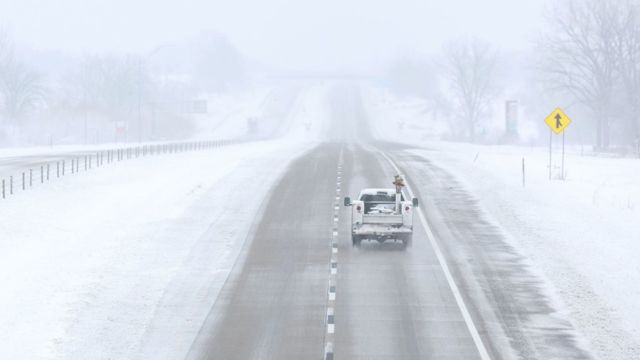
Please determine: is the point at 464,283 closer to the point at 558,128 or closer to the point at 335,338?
the point at 335,338

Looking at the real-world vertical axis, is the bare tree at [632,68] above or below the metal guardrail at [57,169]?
above

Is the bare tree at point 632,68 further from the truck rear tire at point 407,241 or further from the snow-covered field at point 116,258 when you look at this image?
the truck rear tire at point 407,241

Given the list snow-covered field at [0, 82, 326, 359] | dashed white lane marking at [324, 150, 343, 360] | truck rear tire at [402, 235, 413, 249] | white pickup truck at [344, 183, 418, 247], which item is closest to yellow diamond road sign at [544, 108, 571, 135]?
dashed white lane marking at [324, 150, 343, 360]

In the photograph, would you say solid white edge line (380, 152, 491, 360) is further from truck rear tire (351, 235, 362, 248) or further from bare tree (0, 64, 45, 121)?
bare tree (0, 64, 45, 121)

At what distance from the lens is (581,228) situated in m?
31.9

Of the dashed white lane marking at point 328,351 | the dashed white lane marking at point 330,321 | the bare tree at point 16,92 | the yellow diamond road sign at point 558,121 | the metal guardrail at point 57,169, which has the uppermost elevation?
the bare tree at point 16,92

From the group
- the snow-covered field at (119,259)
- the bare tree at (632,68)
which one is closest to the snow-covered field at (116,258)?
the snow-covered field at (119,259)

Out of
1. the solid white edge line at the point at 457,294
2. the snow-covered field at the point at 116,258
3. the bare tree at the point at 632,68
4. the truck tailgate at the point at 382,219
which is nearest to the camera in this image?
the solid white edge line at the point at 457,294

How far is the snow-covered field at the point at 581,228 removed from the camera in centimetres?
2003

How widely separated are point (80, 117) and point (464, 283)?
390 feet

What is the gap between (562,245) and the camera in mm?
28641

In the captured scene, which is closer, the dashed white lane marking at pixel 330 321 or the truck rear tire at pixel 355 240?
the dashed white lane marking at pixel 330 321

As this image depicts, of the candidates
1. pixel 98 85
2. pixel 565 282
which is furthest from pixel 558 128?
pixel 98 85

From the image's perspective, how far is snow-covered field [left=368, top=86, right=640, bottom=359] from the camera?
20031mm
